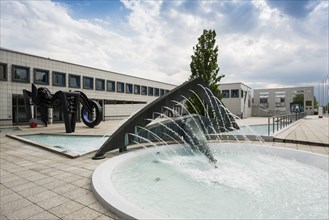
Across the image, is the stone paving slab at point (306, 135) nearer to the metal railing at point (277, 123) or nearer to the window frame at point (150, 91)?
the metal railing at point (277, 123)

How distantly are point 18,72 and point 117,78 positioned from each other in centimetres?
1516

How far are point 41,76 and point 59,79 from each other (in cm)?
229

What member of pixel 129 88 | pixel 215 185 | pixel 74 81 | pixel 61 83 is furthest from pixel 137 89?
pixel 215 185

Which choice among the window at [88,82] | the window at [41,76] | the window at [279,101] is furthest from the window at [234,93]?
the window at [41,76]

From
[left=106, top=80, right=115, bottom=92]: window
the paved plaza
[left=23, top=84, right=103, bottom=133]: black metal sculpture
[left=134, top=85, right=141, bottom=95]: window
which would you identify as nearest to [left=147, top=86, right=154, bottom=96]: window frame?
[left=134, top=85, right=141, bottom=95]: window

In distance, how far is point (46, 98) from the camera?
18.2 meters

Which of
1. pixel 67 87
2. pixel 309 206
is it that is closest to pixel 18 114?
pixel 67 87

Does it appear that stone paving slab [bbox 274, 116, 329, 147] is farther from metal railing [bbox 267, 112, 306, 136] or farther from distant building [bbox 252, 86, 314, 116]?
distant building [bbox 252, 86, 314, 116]

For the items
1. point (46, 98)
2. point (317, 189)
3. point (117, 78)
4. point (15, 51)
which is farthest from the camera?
point (117, 78)

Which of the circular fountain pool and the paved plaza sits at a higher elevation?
the paved plaza

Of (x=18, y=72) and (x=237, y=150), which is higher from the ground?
(x=18, y=72)

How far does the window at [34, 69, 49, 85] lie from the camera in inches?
970

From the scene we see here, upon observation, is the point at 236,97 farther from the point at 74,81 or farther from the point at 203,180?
the point at 203,180

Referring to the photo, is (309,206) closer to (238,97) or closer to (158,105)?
(158,105)
